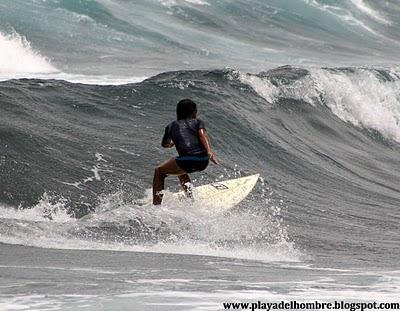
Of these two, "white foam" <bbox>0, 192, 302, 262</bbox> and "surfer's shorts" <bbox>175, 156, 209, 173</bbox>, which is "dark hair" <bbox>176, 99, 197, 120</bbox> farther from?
"white foam" <bbox>0, 192, 302, 262</bbox>

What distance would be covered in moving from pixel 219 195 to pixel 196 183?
2.71ft

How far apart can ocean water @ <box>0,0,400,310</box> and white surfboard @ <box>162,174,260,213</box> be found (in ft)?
0.56

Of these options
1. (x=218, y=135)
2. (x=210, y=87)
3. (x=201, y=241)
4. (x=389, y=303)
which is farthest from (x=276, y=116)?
(x=389, y=303)

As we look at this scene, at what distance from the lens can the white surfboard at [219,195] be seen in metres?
8.73

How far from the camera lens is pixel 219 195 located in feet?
30.9

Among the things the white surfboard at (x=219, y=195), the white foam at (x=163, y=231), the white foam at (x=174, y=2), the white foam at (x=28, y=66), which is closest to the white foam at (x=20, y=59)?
the white foam at (x=28, y=66)

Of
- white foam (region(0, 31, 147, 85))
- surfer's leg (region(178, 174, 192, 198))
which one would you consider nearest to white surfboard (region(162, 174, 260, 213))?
surfer's leg (region(178, 174, 192, 198))

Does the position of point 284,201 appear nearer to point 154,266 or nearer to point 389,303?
point 154,266

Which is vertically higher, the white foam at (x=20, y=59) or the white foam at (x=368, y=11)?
the white foam at (x=368, y=11)

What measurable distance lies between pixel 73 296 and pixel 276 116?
413 inches

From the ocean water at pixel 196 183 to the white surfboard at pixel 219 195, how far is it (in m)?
0.17

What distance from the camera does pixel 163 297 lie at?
5.04 m

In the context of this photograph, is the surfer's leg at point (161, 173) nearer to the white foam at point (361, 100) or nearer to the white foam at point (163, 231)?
the white foam at point (163, 231)

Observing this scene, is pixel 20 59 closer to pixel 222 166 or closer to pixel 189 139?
pixel 222 166
